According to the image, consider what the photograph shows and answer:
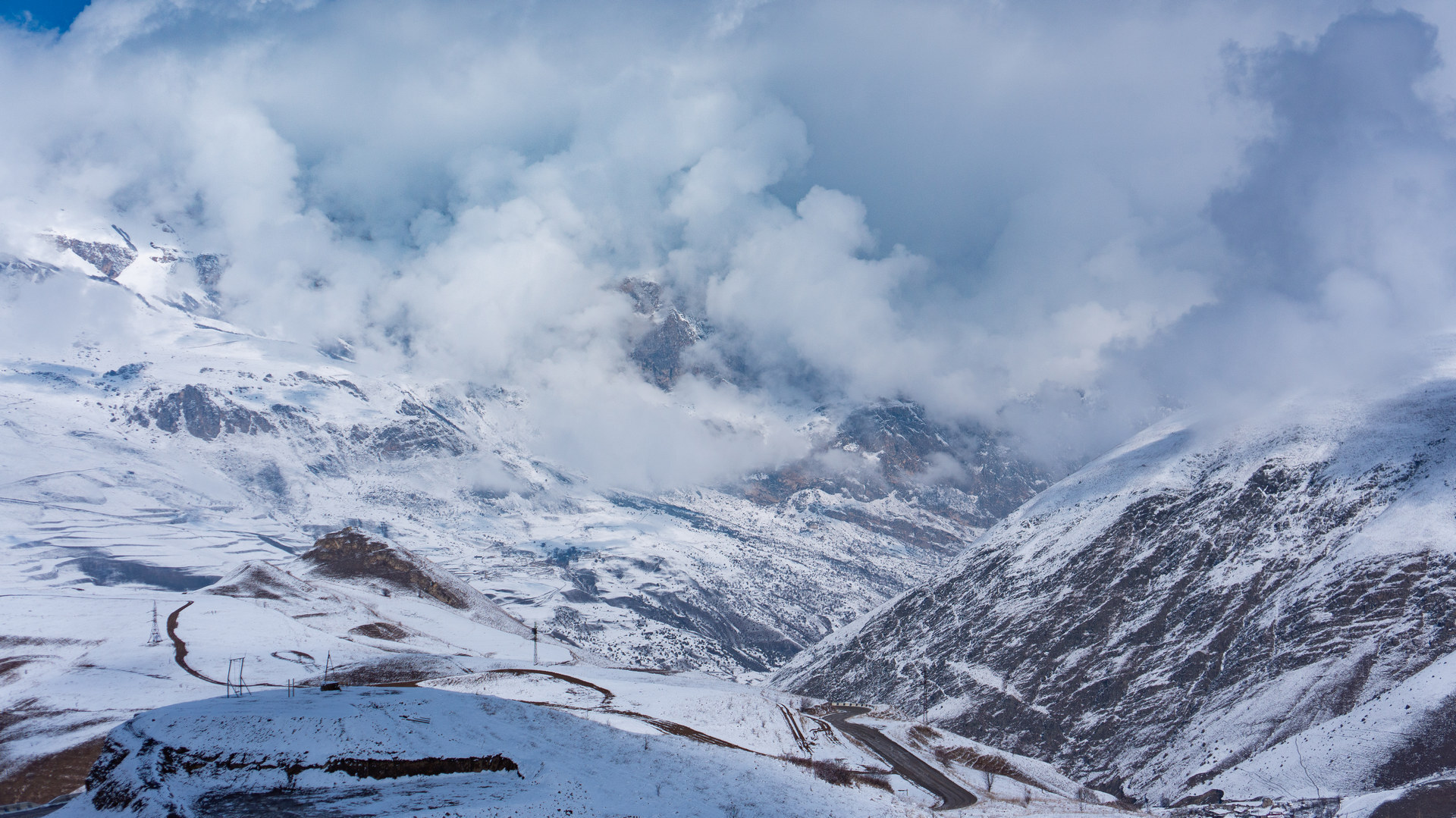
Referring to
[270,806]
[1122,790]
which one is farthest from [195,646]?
[1122,790]

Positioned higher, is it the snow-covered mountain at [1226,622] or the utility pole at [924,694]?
the snow-covered mountain at [1226,622]

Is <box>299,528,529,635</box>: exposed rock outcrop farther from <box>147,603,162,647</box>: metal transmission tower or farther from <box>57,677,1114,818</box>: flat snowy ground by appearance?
<box>57,677,1114,818</box>: flat snowy ground

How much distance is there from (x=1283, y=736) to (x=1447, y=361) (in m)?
123

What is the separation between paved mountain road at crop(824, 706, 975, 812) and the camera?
237 feet

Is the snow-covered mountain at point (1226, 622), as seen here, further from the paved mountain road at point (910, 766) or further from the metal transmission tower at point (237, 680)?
the metal transmission tower at point (237, 680)

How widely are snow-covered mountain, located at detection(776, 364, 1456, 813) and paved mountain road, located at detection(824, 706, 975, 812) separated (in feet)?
121

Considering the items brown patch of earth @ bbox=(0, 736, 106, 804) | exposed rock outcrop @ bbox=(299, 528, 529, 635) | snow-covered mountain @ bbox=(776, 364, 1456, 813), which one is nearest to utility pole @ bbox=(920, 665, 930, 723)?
snow-covered mountain @ bbox=(776, 364, 1456, 813)

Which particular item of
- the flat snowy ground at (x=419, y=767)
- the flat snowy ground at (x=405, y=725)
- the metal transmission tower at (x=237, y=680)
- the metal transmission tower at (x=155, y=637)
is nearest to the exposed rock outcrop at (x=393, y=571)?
the flat snowy ground at (x=405, y=725)

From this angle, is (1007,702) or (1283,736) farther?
(1007,702)

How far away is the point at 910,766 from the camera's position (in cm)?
8131

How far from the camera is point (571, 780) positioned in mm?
49156

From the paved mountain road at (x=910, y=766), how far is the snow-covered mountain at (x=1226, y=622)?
36.9 meters

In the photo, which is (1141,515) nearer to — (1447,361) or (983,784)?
(1447,361)

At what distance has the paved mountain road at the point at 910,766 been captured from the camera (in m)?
72.4
